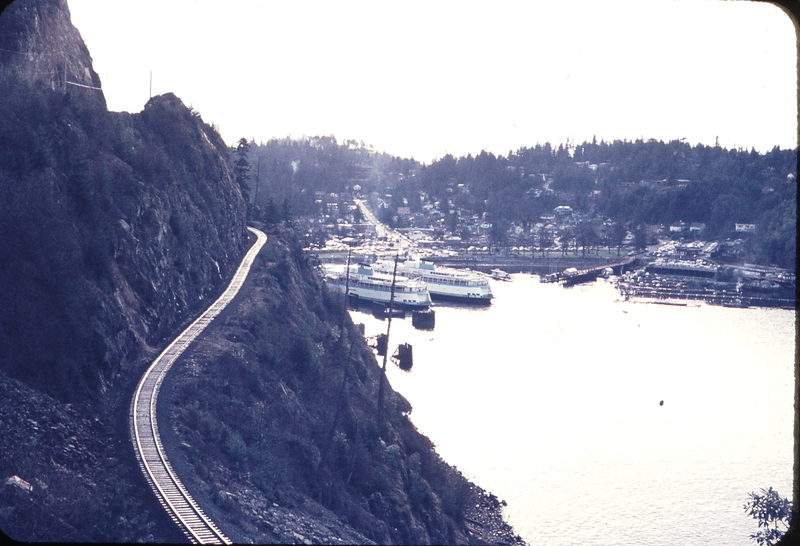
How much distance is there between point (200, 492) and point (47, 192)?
3.53m

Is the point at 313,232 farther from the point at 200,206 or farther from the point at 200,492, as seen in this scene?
the point at 200,492

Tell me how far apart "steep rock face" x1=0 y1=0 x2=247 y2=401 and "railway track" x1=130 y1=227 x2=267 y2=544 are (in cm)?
24

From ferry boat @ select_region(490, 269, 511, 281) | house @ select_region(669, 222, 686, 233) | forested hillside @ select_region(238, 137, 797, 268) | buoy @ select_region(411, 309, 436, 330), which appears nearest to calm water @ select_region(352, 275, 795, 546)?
buoy @ select_region(411, 309, 436, 330)

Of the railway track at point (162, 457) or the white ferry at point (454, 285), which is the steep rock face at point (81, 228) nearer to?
the railway track at point (162, 457)

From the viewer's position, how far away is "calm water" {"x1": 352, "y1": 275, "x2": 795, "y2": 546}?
9414mm

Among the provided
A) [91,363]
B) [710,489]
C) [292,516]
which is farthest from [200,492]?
[710,489]

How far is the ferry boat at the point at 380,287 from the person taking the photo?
22.4m

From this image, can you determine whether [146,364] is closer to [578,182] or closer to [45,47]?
[45,47]

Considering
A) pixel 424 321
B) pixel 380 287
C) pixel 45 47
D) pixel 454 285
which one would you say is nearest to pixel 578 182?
pixel 454 285

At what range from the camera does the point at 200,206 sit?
1088 centimetres

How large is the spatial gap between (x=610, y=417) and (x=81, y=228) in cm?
910

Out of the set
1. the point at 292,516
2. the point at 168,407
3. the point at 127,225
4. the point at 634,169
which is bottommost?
the point at 292,516

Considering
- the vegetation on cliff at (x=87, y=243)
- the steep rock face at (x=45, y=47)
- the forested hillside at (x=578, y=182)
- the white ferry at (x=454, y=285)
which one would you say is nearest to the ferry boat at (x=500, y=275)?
the white ferry at (x=454, y=285)

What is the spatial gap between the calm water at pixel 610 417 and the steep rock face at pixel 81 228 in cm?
468
